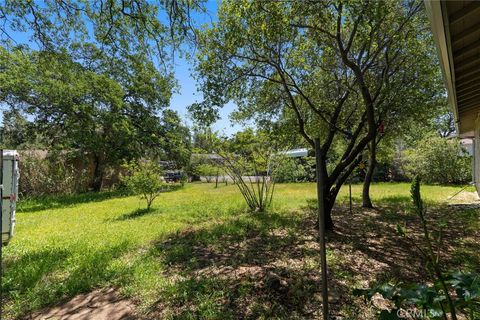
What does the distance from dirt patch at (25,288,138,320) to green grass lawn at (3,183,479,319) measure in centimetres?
12

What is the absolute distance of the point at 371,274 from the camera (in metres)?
3.47

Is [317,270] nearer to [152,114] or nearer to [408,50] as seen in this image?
[408,50]

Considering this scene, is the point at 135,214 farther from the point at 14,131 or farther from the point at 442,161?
the point at 442,161

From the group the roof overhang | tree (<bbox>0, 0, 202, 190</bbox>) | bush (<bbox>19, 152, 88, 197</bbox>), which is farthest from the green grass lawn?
bush (<bbox>19, 152, 88, 197</bbox>)

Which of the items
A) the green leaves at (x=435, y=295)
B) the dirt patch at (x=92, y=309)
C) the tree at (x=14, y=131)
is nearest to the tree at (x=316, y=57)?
the green leaves at (x=435, y=295)

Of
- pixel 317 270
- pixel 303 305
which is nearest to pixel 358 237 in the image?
pixel 317 270

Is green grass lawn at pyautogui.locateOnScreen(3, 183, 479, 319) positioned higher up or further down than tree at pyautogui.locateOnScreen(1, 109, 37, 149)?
further down

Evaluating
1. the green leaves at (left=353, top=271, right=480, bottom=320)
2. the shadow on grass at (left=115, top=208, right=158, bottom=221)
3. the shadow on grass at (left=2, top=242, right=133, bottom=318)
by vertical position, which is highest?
the green leaves at (left=353, top=271, right=480, bottom=320)

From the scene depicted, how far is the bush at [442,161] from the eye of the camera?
13.7 meters

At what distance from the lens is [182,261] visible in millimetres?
4000

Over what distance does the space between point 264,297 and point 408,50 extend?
5816 millimetres

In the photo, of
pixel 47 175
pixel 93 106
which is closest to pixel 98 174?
pixel 47 175

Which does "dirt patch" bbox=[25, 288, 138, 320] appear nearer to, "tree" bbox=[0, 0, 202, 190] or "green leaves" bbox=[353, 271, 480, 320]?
"green leaves" bbox=[353, 271, 480, 320]

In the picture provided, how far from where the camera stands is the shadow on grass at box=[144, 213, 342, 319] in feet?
8.82
